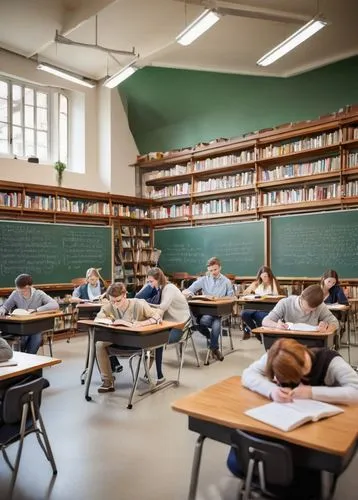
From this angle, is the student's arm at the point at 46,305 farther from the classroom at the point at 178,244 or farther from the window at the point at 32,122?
the window at the point at 32,122

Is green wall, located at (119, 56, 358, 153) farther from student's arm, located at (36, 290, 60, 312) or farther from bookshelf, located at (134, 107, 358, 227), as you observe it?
student's arm, located at (36, 290, 60, 312)

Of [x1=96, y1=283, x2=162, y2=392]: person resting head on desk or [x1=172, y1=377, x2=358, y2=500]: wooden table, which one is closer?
[x1=172, y1=377, x2=358, y2=500]: wooden table

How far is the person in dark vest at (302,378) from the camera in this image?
1829 mm

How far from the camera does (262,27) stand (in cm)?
645

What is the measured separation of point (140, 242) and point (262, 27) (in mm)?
4912

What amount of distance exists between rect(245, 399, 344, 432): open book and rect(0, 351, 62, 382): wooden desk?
1.36 metres

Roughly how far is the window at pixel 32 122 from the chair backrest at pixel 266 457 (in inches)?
308

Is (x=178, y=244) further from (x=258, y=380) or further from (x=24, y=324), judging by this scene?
(x=258, y=380)

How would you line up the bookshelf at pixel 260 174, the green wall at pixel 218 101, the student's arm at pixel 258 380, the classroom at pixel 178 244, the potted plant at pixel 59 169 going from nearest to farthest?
1. the student's arm at pixel 258 380
2. the classroom at pixel 178 244
3. the bookshelf at pixel 260 174
4. the green wall at pixel 218 101
5. the potted plant at pixel 59 169

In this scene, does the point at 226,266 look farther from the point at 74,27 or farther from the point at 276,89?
the point at 74,27

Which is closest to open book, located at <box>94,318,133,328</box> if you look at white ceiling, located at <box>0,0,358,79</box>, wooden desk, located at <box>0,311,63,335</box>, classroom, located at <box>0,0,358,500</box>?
classroom, located at <box>0,0,358,500</box>

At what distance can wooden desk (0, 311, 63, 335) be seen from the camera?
4363mm

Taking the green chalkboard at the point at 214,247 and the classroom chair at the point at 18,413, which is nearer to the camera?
the classroom chair at the point at 18,413

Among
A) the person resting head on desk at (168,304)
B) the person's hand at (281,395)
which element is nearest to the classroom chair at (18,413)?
the person's hand at (281,395)
